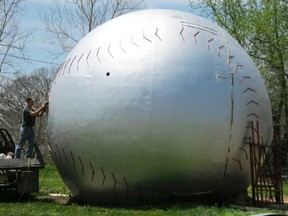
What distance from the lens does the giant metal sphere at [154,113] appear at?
1094cm

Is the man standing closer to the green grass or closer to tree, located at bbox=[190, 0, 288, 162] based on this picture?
the green grass

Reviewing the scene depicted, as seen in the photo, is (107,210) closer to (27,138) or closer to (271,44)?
(27,138)

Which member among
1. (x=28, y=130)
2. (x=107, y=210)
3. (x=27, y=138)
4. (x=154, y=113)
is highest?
(x=154, y=113)

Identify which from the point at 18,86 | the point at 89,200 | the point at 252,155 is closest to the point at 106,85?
the point at 89,200

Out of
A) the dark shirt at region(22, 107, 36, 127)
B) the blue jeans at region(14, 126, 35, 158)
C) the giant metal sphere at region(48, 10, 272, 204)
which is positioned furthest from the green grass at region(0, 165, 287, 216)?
the dark shirt at region(22, 107, 36, 127)

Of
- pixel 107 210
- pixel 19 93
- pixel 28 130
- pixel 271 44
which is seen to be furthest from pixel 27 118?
pixel 19 93

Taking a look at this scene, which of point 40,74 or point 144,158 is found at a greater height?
point 40,74

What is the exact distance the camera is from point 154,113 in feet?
35.8

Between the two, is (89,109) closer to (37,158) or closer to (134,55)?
(134,55)

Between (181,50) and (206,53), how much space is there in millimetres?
548

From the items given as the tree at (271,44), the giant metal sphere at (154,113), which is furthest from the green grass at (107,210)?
the tree at (271,44)

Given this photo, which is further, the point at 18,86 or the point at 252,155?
the point at 18,86

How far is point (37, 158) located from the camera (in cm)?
1359

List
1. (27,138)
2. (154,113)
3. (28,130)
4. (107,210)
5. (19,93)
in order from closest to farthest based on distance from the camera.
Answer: (154,113), (107,210), (27,138), (28,130), (19,93)
